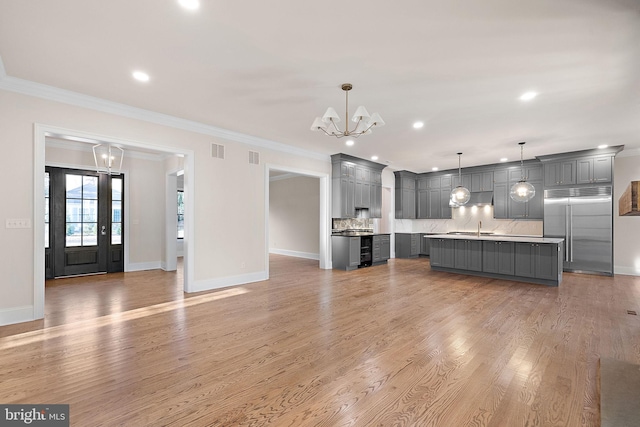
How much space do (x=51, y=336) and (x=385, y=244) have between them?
7.08m

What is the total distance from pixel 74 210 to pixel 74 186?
20.5 inches

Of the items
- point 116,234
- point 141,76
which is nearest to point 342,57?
point 141,76

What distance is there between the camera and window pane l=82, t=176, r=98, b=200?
6613 millimetres

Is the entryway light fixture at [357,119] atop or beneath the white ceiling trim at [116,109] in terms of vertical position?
beneath

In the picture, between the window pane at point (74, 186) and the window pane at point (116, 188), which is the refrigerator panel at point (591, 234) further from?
the window pane at point (74, 186)

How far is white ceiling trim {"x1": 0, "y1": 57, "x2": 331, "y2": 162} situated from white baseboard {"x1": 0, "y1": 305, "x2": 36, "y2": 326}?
2.63m

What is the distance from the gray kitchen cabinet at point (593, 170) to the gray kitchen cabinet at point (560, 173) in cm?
11

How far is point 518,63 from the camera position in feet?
10.2

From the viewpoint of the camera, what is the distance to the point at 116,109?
4281 millimetres

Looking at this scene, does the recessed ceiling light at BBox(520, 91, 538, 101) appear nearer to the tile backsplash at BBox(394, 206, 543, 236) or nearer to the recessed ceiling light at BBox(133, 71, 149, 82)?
the recessed ceiling light at BBox(133, 71, 149, 82)

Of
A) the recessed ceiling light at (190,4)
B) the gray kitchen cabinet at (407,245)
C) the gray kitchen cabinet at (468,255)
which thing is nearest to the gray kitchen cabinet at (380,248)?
the gray kitchen cabinet at (407,245)

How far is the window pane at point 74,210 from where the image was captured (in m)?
6.41

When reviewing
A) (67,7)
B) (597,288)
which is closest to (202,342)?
(67,7)

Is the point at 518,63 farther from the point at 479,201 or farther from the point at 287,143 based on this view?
the point at 479,201
